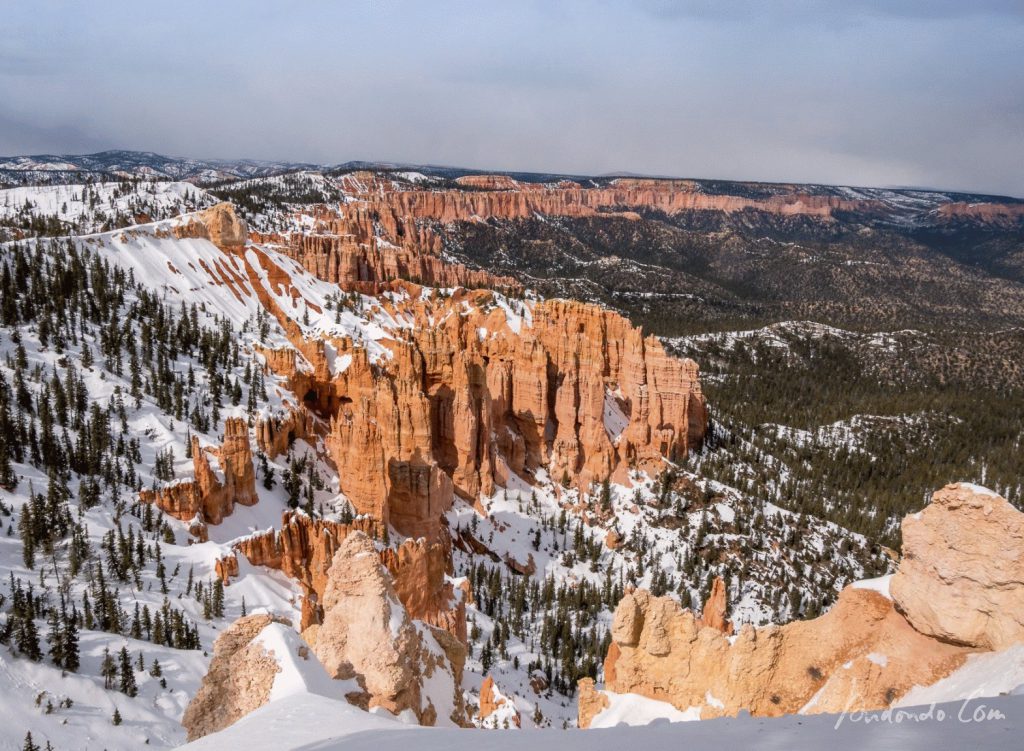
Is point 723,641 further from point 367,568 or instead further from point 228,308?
point 228,308

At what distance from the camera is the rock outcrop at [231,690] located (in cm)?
1175

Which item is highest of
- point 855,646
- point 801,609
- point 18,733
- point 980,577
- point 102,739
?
point 980,577

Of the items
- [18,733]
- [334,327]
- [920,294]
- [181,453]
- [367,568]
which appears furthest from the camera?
[920,294]

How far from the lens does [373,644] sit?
14211 mm

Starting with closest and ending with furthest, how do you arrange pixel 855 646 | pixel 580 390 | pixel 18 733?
pixel 855 646
pixel 18 733
pixel 580 390

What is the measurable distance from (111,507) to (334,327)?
37243 mm

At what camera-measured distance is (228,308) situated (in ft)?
225

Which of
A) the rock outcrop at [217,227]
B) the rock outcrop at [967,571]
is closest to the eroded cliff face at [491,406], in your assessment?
the rock outcrop at [217,227]

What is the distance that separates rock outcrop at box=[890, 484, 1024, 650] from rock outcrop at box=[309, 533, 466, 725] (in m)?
11.9

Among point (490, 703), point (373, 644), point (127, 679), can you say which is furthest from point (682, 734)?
point (127, 679)

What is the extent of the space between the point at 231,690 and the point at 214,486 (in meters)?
Answer: 25.6

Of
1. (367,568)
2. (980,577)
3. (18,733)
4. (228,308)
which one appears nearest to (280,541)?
(18,733)

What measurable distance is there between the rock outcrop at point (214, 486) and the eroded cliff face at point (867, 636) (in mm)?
26502

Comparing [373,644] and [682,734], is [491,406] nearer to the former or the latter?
[373,644]
